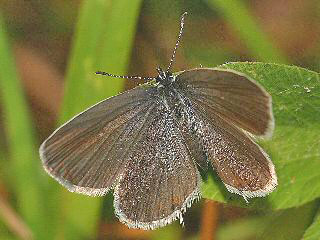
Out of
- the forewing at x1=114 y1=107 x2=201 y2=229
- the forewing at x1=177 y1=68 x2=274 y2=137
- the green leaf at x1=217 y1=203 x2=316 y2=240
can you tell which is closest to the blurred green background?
the green leaf at x1=217 y1=203 x2=316 y2=240

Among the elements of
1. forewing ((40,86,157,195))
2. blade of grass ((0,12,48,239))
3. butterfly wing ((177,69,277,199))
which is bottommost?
blade of grass ((0,12,48,239))

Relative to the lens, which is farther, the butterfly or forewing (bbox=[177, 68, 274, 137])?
the butterfly

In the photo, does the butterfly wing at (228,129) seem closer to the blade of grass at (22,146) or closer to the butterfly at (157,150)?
the butterfly at (157,150)

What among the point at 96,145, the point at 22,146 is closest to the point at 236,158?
the point at 96,145

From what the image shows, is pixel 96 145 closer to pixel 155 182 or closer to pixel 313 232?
pixel 155 182

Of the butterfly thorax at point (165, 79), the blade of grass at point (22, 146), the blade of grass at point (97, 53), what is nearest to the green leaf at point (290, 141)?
the butterfly thorax at point (165, 79)

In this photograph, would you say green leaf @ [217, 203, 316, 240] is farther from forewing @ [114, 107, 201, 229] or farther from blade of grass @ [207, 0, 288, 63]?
blade of grass @ [207, 0, 288, 63]

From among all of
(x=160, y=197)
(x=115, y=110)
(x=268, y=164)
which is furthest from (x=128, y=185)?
(x=268, y=164)
